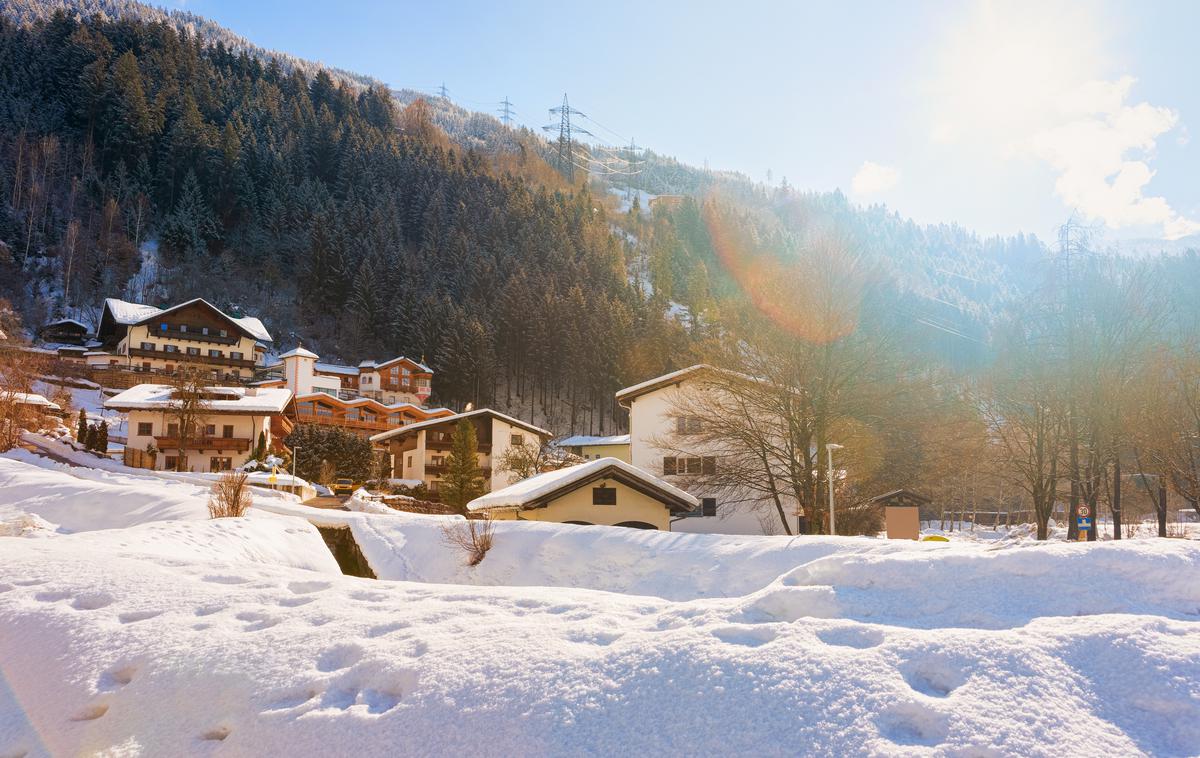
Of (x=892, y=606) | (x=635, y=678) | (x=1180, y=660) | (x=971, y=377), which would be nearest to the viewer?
(x=1180, y=660)

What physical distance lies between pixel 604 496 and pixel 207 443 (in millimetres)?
34759

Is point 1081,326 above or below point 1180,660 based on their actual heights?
above

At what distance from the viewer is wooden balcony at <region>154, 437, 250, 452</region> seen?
48719mm

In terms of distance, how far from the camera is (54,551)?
9.10 metres

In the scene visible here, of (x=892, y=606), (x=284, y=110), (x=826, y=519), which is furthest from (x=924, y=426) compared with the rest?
(x=284, y=110)

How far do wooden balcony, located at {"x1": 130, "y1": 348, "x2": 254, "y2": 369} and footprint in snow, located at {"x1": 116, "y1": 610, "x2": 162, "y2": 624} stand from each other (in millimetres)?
76767

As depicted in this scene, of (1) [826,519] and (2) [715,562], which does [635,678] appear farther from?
(1) [826,519]

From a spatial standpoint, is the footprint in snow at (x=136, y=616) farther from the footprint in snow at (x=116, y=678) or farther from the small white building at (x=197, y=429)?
the small white building at (x=197, y=429)

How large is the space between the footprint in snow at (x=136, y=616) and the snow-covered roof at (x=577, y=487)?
18.8 meters

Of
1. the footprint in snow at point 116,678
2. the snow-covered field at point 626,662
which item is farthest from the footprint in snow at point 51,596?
the footprint in snow at point 116,678

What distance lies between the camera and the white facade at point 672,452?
107ft

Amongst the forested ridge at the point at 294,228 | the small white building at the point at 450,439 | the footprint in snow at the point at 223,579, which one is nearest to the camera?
the footprint in snow at the point at 223,579

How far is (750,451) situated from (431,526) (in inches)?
439

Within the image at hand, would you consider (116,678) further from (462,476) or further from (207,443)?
(207,443)
